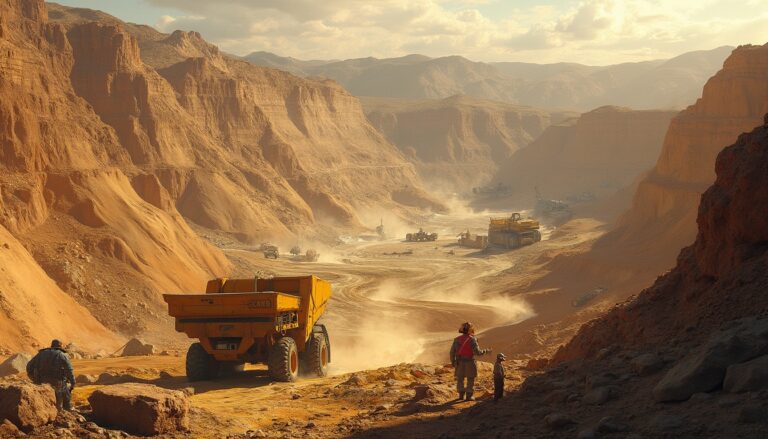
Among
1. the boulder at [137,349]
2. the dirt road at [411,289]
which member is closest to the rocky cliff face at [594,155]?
the dirt road at [411,289]

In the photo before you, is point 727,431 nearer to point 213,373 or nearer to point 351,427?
point 351,427

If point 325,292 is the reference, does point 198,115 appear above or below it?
above

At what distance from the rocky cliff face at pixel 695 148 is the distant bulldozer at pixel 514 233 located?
1112cm

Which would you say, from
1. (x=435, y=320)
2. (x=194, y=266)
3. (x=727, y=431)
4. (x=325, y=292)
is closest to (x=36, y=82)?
(x=194, y=266)

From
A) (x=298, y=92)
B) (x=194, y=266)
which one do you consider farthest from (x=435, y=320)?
(x=298, y=92)

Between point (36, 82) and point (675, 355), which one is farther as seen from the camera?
point (36, 82)

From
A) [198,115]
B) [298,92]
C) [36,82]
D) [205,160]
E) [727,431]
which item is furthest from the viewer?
[298,92]

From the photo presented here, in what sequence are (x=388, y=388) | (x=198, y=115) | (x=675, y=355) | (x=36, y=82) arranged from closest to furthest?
1. (x=675, y=355)
2. (x=388, y=388)
3. (x=36, y=82)
4. (x=198, y=115)

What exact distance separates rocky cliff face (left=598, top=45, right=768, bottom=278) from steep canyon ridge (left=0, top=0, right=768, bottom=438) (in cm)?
18

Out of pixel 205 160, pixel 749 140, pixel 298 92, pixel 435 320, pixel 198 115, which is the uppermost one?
pixel 298 92

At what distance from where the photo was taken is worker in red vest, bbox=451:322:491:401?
1325 cm

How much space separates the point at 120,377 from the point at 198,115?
62802 mm

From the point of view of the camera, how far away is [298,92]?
356ft

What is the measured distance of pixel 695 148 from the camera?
51156 millimetres
